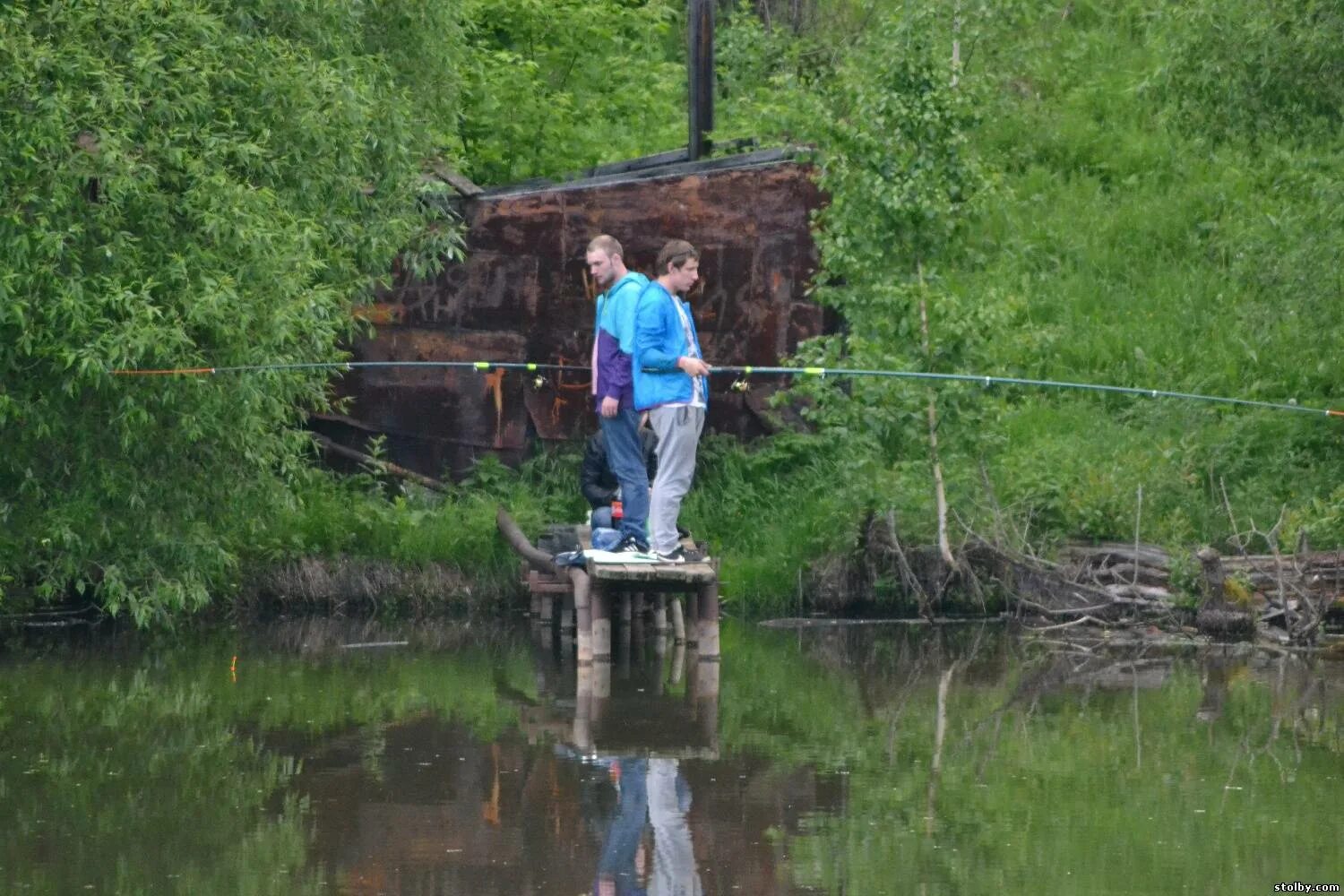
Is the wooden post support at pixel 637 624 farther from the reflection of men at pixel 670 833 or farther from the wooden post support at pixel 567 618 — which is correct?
the reflection of men at pixel 670 833

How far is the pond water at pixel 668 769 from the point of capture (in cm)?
848

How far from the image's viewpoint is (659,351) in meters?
12.8

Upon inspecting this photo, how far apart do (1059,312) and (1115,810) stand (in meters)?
12.6

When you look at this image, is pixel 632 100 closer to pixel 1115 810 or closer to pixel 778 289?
pixel 778 289

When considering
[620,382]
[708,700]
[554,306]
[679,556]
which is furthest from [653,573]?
[554,306]

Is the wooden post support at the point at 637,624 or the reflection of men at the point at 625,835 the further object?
the wooden post support at the point at 637,624

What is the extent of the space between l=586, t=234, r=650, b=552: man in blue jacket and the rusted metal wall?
5.27m

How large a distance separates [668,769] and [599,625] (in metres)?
3.61

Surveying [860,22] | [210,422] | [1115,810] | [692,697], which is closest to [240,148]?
[210,422]

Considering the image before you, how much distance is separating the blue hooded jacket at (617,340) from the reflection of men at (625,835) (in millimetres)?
3168

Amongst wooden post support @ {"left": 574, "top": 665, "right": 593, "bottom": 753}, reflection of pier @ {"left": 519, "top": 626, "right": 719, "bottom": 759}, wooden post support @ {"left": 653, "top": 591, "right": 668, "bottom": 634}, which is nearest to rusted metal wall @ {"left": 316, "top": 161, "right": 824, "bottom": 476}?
wooden post support @ {"left": 653, "top": 591, "right": 668, "bottom": 634}

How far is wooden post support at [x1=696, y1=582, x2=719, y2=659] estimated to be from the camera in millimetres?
13968

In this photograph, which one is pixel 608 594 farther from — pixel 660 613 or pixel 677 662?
pixel 660 613

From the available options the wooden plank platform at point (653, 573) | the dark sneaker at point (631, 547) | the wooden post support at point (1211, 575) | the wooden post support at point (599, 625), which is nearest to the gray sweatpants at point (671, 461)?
the wooden plank platform at point (653, 573)
